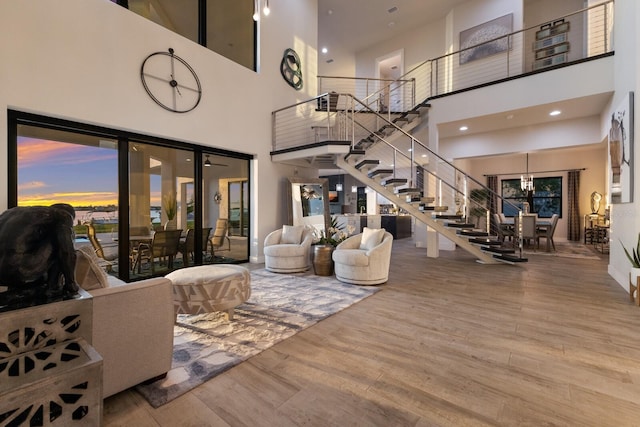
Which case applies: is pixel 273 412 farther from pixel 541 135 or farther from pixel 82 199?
pixel 541 135

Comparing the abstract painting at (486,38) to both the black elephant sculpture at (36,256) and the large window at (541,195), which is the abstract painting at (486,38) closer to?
the large window at (541,195)

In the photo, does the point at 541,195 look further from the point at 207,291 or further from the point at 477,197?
the point at 207,291

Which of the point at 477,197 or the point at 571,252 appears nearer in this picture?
the point at 571,252

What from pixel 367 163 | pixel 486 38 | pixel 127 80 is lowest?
pixel 367 163

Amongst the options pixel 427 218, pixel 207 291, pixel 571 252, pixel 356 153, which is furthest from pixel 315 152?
pixel 571 252

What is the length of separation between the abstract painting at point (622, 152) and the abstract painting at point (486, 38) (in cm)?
354

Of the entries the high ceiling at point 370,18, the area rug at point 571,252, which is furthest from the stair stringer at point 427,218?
the high ceiling at point 370,18

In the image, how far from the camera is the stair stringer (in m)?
5.90

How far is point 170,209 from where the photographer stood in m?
5.08

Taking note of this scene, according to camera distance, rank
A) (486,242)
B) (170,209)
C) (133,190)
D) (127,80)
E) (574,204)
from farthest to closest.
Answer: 1. (574,204)
2. (486,242)
3. (170,209)
4. (133,190)
5. (127,80)

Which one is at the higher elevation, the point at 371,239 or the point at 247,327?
the point at 371,239

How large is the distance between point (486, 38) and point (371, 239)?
680 centimetres

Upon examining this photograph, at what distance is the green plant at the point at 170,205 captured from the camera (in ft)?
16.5

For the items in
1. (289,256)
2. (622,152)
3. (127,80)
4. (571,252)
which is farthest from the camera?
(571,252)
